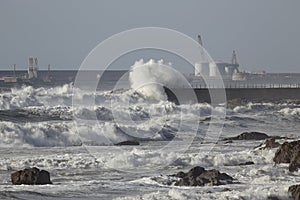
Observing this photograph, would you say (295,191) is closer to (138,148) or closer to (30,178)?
(30,178)

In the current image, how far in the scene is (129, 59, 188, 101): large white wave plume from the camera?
77044 mm

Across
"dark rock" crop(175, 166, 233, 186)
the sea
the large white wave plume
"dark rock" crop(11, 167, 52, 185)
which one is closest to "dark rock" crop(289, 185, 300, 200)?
the sea

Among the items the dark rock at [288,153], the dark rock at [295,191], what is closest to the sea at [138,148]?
the dark rock at [295,191]

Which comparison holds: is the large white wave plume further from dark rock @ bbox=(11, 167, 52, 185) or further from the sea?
dark rock @ bbox=(11, 167, 52, 185)

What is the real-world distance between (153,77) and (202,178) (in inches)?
2308

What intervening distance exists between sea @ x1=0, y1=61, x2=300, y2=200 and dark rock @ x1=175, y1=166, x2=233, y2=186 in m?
0.27

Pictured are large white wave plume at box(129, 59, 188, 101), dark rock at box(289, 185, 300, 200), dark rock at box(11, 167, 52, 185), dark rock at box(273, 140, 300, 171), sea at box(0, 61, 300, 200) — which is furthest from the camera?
large white wave plume at box(129, 59, 188, 101)

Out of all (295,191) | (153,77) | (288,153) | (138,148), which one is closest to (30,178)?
(295,191)

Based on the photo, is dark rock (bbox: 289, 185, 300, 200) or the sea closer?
dark rock (bbox: 289, 185, 300, 200)

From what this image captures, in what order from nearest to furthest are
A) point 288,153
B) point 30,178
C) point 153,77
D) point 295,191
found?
point 295,191 < point 30,178 < point 288,153 < point 153,77

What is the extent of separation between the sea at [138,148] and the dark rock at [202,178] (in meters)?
0.27

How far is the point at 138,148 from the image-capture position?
115 ft

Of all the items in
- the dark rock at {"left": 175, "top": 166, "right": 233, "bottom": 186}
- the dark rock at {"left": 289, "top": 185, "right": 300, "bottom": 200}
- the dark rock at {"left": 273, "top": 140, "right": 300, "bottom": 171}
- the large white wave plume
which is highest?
the large white wave plume

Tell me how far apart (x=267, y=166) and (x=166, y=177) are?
404 centimetres
